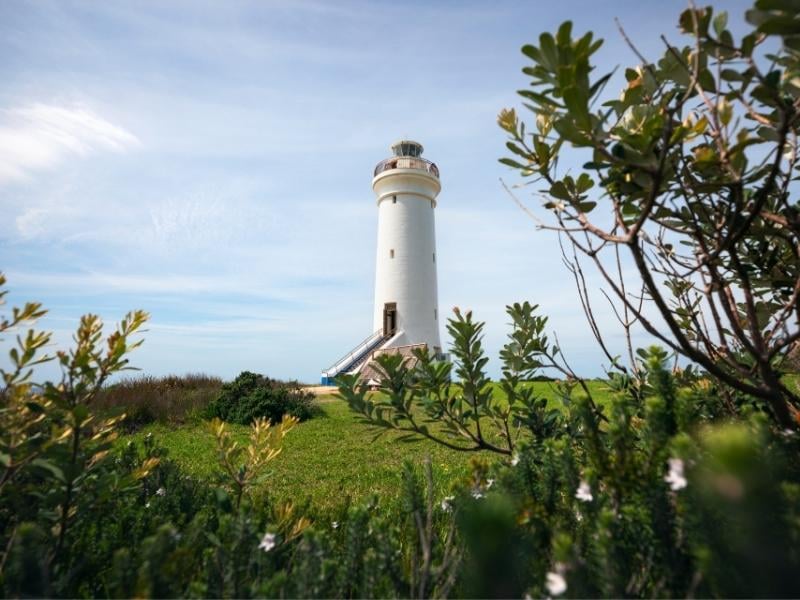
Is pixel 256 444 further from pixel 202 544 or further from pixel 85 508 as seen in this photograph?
pixel 85 508

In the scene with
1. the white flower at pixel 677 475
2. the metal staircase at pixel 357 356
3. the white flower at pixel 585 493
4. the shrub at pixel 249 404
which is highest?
the metal staircase at pixel 357 356

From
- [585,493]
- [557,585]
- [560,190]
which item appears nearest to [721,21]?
[560,190]

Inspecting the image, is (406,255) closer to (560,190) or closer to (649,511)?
(560,190)

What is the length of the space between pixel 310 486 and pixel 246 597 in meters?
4.51

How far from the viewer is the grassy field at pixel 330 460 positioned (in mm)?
4957

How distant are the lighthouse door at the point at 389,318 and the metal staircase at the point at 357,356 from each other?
0.32 metres

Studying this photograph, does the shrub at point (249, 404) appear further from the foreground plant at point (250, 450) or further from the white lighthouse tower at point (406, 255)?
the white lighthouse tower at point (406, 255)

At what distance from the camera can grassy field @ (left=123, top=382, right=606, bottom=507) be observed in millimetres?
4957

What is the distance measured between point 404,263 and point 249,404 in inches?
553

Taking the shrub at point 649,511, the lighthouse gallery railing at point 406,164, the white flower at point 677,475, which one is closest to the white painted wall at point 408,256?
the lighthouse gallery railing at point 406,164

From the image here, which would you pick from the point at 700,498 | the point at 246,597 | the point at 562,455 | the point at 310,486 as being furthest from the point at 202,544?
the point at 310,486

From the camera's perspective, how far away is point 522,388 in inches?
87.7

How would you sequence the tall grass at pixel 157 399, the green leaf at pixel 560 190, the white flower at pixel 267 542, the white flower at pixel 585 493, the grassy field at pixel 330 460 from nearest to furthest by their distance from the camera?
the white flower at pixel 585 493
the white flower at pixel 267 542
the green leaf at pixel 560 190
the grassy field at pixel 330 460
the tall grass at pixel 157 399

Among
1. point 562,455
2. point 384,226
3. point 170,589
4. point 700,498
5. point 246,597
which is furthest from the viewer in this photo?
point 384,226
